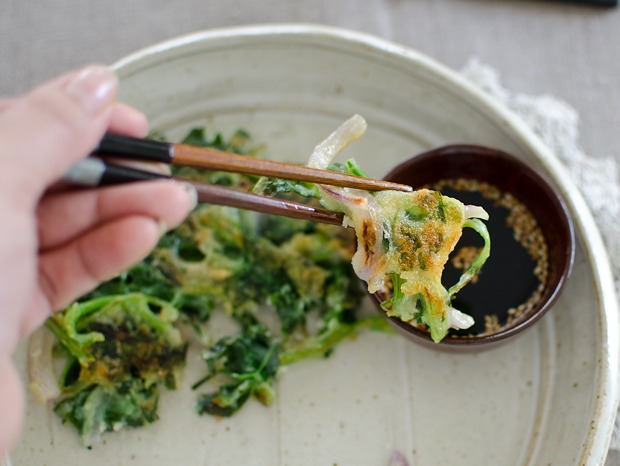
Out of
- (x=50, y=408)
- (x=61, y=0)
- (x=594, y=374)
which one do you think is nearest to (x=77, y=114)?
(x=50, y=408)

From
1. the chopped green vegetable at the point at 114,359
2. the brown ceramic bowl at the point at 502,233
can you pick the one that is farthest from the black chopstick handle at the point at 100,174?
the brown ceramic bowl at the point at 502,233

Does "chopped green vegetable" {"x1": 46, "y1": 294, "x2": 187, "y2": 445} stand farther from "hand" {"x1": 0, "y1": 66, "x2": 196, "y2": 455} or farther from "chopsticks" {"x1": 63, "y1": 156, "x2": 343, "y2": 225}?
Result: "chopsticks" {"x1": 63, "y1": 156, "x2": 343, "y2": 225}

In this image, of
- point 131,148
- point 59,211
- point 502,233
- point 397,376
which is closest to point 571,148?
point 502,233

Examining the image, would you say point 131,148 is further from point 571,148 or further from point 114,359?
point 571,148

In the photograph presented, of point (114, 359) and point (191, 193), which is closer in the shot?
point (191, 193)

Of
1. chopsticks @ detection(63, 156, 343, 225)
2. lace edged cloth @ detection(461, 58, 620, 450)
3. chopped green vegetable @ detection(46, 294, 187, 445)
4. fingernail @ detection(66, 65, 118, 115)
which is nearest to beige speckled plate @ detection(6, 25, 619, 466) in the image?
chopped green vegetable @ detection(46, 294, 187, 445)

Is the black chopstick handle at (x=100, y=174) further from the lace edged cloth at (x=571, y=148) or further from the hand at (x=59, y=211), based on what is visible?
the lace edged cloth at (x=571, y=148)

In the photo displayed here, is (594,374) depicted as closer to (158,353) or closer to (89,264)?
(158,353)
